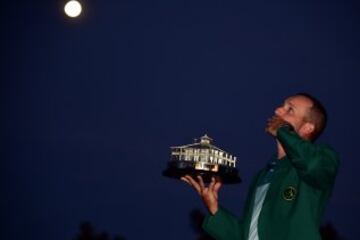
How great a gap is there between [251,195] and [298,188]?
495mm

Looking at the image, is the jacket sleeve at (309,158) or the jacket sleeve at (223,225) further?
the jacket sleeve at (223,225)

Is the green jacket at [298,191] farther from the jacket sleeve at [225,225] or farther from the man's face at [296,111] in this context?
the jacket sleeve at [225,225]

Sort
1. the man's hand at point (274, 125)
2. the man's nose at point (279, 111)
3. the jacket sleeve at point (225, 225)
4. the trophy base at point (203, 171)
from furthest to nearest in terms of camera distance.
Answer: the trophy base at point (203, 171), the jacket sleeve at point (225, 225), the man's nose at point (279, 111), the man's hand at point (274, 125)

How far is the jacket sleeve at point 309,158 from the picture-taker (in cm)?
256

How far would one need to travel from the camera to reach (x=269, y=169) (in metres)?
3.15

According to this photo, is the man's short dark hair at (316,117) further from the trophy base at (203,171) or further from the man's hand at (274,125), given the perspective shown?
the trophy base at (203,171)

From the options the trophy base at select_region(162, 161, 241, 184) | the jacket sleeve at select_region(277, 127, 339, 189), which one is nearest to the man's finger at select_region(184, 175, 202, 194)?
the trophy base at select_region(162, 161, 241, 184)

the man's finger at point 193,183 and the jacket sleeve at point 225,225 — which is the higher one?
the man's finger at point 193,183

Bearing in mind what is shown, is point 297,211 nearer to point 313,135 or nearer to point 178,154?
point 313,135

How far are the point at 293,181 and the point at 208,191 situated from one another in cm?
75

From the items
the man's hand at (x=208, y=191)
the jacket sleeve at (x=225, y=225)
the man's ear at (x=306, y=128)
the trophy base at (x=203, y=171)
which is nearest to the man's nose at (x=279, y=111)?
the man's ear at (x=306, y=128)

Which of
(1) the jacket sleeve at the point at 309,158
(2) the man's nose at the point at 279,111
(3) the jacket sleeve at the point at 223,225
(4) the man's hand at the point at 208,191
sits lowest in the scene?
(3) the jacket sleeve at the point at 223,225

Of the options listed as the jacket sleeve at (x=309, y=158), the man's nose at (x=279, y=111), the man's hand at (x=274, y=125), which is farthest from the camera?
the man's nose at (x=279, y=111)

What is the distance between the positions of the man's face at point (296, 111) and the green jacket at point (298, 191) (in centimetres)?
23
